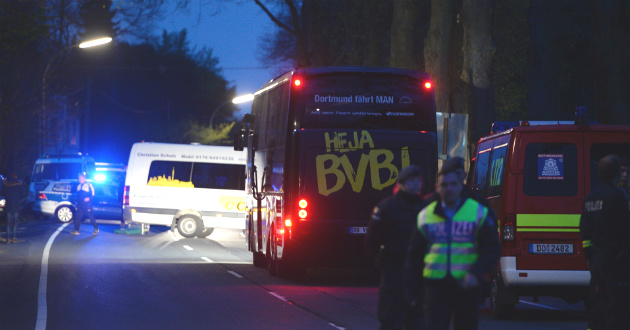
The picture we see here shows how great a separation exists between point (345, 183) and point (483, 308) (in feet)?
11.3

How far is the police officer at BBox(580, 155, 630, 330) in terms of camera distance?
1027 centimetres

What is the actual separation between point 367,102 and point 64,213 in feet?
78.5

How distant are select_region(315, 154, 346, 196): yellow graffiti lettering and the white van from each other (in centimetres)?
1316

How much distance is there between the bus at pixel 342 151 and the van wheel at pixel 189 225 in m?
12.5

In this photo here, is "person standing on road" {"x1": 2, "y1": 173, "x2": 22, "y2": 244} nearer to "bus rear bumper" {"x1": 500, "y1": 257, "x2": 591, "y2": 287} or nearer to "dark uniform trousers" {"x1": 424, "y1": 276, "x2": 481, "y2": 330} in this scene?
"bus rear bumper" {"x1": 500, "y1": 257, "x2": 591, "y2": 287}

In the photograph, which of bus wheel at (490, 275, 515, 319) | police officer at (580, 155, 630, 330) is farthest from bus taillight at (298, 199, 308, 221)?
police officer at (580, 155, 630, 330)

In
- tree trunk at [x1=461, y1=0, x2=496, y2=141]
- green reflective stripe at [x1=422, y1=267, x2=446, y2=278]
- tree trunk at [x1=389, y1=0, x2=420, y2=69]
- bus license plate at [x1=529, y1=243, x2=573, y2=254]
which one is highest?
tree trunk at [x1=389, y1=0, x2=420, y2=69]

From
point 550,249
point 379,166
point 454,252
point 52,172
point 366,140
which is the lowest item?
point 550,249

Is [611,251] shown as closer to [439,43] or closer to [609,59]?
[439,43]

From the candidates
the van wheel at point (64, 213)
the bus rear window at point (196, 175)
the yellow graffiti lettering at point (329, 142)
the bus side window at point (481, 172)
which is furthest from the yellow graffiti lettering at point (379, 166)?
the van wheel at point (64, 213)

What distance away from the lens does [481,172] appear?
15.2 m

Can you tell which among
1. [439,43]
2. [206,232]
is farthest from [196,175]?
[439,43]

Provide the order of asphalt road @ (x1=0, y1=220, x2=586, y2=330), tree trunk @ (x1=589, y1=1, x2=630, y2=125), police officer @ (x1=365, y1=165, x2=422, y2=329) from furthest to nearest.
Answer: tree trunk @ (x1=589, y1=1, x2=630, y2=125) → asphalt road @ (x1=0, y1=220, x2=586, y2=330) → police officer @ (x1=365, y1=165, x2=422, y2=329)

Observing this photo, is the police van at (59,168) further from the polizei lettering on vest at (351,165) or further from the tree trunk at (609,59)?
the polizei lettering on vest at (351,165)
